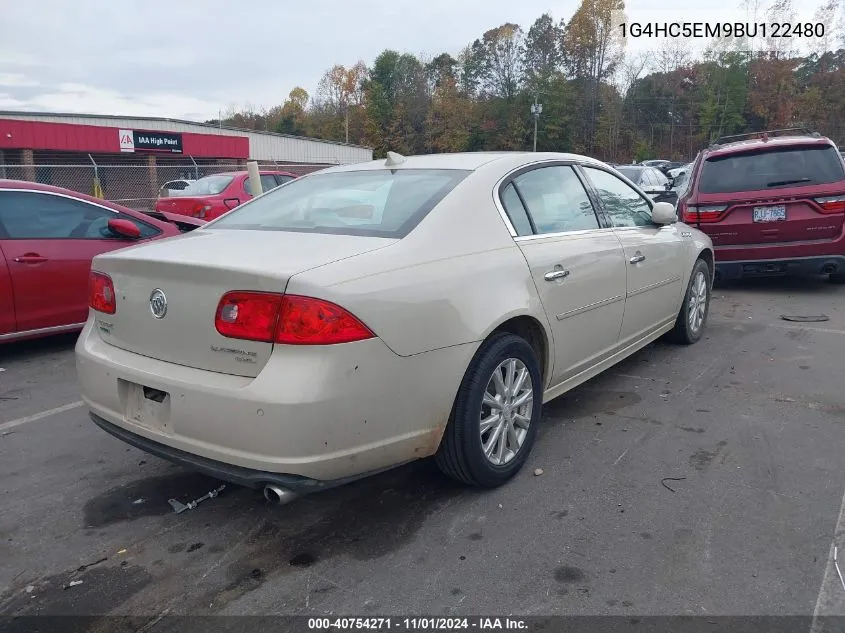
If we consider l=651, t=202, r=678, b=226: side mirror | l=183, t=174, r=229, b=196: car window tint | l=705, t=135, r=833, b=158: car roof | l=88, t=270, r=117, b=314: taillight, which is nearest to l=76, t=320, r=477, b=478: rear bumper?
l=88, t=270, r=117, b=314: taillight

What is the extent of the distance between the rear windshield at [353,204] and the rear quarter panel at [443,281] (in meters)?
0.12

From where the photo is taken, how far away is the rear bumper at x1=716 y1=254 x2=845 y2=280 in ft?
24.4

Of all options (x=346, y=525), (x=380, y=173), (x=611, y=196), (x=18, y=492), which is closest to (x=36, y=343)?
(x=18, y=492)

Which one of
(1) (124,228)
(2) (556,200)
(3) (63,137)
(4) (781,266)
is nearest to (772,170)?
(4) (781,266)

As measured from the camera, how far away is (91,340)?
3.21 meters

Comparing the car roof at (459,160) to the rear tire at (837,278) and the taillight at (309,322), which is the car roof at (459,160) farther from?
the rear tire at (837,278)

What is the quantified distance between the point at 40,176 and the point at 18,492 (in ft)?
63.1

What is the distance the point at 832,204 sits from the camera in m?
7.30

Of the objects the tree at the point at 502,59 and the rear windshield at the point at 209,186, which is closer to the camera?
the rear windshield at the point at 209,186

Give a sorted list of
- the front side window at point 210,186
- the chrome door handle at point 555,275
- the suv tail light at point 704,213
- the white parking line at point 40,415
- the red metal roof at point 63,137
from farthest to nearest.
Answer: the red metal roof at point 63,137 → the front side window at point 210,186 → the suv tail light at point 704,213 → the white parking line at point 40,415 → the chrome door handle at point 555,275

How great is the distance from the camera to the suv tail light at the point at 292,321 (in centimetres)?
A: 248

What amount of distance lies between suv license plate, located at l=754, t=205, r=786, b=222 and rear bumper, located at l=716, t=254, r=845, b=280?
44 cm

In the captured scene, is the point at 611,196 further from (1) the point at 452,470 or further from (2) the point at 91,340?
(2) the point at 91,340

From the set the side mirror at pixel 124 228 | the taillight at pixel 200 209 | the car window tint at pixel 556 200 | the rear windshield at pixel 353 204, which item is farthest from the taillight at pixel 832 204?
the taillight at pixel 200 209
